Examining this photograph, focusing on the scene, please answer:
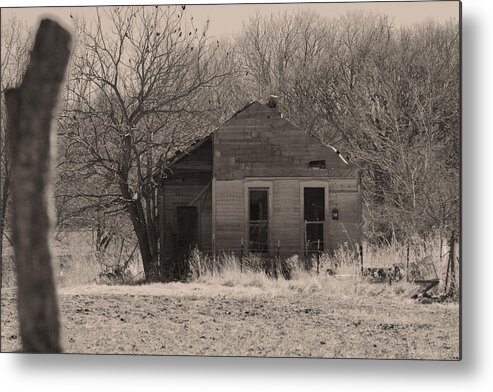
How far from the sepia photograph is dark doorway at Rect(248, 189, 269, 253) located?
25.8 inches

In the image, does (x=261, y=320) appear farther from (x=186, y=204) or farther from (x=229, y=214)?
(x=186, y=204)

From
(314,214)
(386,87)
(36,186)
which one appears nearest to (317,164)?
(314,214)

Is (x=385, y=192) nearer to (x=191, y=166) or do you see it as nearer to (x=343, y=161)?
(x=343, y=161)

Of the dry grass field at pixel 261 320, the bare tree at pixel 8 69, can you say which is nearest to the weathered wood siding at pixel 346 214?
the dry grass field at pixel 261 320

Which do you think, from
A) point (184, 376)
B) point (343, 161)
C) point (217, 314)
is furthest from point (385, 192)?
point (184, 376)

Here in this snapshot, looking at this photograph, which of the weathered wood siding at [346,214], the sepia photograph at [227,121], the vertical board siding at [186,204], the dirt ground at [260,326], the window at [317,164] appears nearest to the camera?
the dirt ground at [260,326]

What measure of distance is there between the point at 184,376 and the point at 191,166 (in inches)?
154

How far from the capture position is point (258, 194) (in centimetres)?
1221

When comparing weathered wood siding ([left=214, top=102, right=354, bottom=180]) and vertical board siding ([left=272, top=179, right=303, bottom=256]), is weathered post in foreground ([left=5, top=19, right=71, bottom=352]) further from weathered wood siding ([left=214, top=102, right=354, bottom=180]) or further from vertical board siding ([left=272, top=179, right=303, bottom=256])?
vertical board siding ([left=272, top=179, right=303, bottom=256])

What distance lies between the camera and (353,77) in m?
8.84

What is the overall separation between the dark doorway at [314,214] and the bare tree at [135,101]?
1613 millimetres

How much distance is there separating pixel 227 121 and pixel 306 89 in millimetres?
1475

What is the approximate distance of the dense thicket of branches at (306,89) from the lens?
8523mm

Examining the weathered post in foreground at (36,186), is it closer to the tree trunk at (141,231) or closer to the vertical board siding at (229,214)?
the tree trunk at (141,231)
